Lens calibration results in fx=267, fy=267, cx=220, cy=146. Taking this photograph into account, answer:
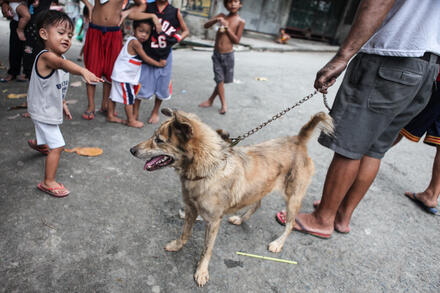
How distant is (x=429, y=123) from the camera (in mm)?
3094

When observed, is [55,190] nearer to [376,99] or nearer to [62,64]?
[62,64]

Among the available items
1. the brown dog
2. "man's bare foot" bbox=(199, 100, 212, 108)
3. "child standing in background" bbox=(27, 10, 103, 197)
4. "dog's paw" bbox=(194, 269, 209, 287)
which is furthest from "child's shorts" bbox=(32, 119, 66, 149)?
"man's bare foot" bbox=(199, 100, 212, 108)

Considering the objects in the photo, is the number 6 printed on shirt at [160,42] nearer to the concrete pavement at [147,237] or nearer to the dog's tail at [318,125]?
the concrete pavement at [147,237]

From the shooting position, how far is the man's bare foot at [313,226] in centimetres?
274

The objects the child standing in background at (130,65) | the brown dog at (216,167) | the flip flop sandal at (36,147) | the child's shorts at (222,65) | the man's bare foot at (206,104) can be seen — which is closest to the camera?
the brown dog at (216,167)

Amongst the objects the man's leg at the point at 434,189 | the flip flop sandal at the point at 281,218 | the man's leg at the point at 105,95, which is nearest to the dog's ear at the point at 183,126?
the flip flop sandal at the point at 281,218

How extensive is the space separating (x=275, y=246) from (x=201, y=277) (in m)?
0.80

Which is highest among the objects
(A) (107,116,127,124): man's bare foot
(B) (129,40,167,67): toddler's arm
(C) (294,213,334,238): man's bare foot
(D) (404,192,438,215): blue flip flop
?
(B) (129,40,167,67): toddler's arm

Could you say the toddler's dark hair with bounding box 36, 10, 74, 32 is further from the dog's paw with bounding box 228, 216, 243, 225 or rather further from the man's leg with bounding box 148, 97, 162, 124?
the dog's paw with bounding box 228, 216, 243, 225

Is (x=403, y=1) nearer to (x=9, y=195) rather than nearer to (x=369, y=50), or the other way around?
(x=369, y=50)

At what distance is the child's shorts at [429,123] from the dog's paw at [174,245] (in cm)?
293

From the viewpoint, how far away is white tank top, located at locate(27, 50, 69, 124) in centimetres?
246

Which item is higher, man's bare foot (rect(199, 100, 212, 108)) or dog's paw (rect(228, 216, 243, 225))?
man's bare foot (rect(199, 100, 212, 108))

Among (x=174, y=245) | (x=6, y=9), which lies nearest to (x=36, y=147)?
(x=174, y=245)
